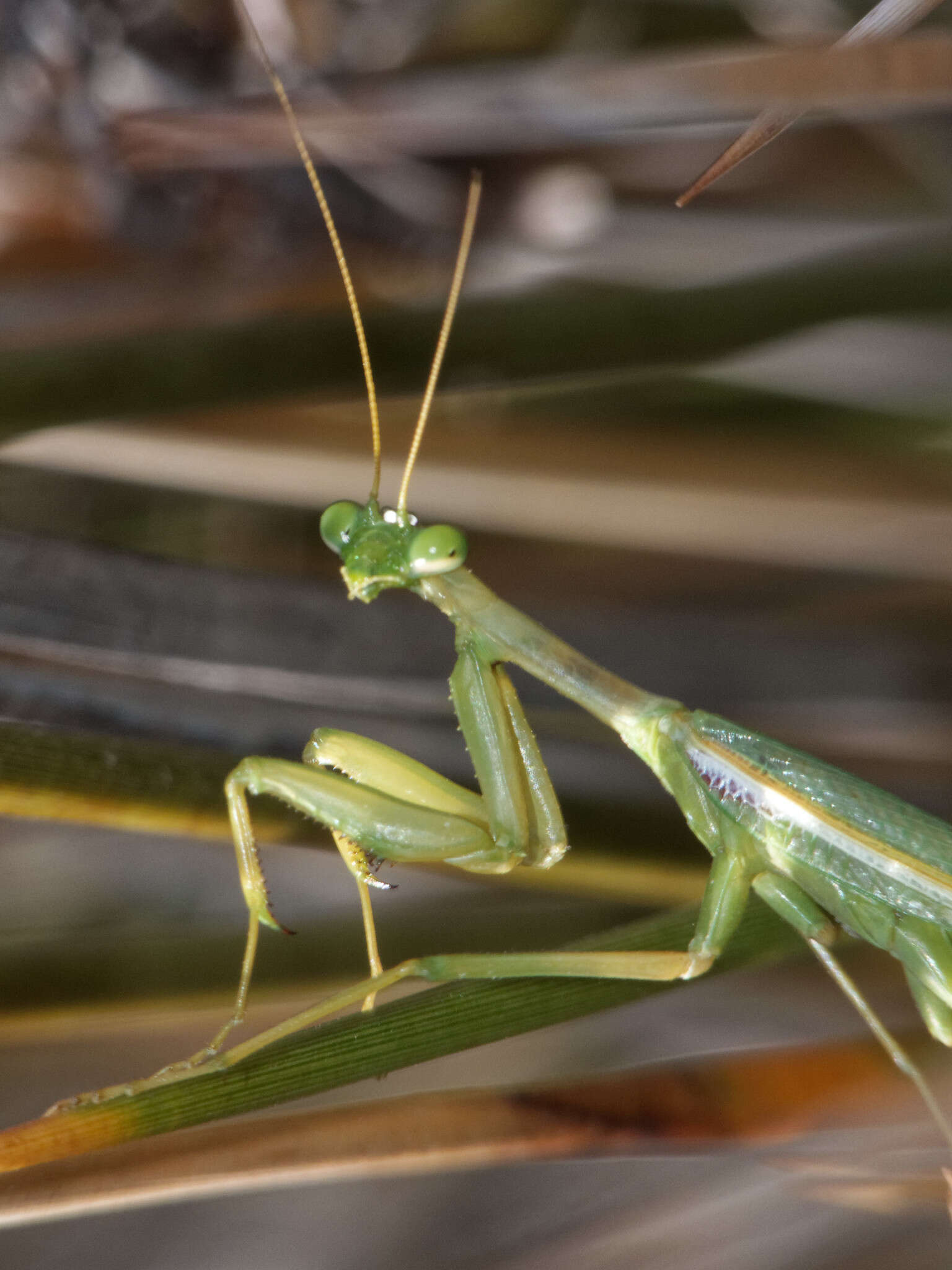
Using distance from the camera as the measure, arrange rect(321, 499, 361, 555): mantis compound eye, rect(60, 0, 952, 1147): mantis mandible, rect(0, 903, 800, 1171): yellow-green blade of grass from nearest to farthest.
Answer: rect(0, 903, 800, 1171): yellow-green blade of grass < rect(60, 0, 952, 1147): mantis mandible < rect(321, 499, 361, 555): mantis compound eye

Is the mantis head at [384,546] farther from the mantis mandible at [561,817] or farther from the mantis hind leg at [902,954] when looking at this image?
the mantis hind leg at [902,954]

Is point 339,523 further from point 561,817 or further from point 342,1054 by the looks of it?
point 342,1054

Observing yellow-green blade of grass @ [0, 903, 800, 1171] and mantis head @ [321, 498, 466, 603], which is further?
mantis head @ [321, 498, 466, 603]

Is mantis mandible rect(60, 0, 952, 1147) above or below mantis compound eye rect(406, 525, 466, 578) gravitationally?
below

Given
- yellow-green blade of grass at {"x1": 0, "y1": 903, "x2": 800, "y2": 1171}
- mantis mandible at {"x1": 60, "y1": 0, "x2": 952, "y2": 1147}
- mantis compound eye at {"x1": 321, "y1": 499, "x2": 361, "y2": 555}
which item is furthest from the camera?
mantis compound eye at {"x1": 321, "y1": 499, "x2": 361, "y2": 555}

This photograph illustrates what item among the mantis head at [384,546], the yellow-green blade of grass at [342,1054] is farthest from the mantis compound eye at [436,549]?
the yellow-green blade of grass at [342,1054]

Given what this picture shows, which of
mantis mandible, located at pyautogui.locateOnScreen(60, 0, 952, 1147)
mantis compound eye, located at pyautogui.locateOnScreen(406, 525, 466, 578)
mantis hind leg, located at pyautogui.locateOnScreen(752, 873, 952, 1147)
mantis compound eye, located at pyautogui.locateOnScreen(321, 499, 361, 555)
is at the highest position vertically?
mantis compound eye, located at pyautogui.locateOnScreen(321, 499, 361, 555)

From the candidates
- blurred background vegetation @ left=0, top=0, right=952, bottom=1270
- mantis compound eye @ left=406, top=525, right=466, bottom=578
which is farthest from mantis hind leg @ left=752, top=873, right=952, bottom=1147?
mantis compound eye @ left=406, top=525, right=466, bottom=578

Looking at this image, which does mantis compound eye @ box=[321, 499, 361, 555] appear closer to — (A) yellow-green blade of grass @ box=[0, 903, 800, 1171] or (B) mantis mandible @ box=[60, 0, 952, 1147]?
(B) mantis mandible @ box=[60, 0, 952, 1147]
